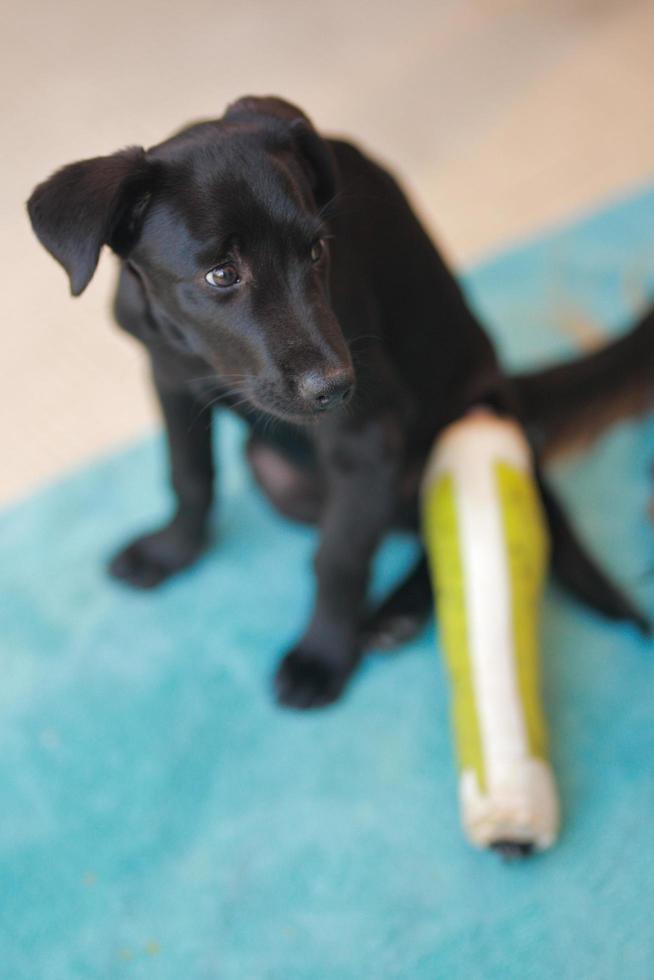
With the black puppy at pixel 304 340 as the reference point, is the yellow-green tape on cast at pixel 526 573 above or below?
below

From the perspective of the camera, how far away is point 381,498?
5.32ft

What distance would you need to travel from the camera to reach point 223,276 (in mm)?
1304

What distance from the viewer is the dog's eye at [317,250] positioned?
134 cm

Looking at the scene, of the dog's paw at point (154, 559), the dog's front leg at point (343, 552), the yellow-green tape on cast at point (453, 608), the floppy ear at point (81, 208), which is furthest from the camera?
the dog's paw at point (154, 559)

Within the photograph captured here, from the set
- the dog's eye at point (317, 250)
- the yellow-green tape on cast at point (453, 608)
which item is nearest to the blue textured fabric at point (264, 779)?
the yellow-green tape on cast at point (453, 608)

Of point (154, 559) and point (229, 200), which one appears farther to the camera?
point (154, 559)

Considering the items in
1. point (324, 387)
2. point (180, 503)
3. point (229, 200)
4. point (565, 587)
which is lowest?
point (565, 587)

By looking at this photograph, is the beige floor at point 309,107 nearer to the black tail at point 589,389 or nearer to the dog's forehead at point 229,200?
the black tail at point 589,389


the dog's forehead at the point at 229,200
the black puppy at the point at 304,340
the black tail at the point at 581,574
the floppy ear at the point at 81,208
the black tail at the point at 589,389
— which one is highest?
the floppy ear at the point at 81,208

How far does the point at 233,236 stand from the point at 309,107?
2.22 meters

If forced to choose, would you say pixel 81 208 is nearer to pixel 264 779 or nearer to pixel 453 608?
pixel 453 608

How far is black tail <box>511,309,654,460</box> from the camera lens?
1.95 metres

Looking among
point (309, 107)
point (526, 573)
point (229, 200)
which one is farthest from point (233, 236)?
point (309, 107)

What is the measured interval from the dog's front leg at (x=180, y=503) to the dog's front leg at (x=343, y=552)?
26 centimetres
